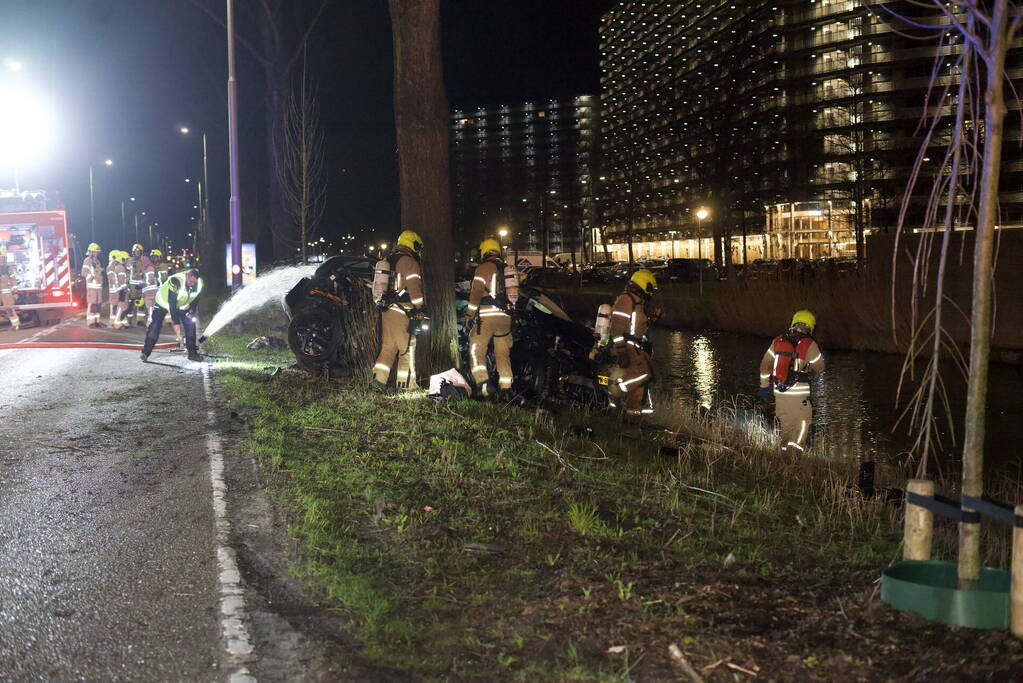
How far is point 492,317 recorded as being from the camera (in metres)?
10.9

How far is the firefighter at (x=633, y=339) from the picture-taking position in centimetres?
1076

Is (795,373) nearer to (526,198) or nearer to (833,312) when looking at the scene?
(833,312)

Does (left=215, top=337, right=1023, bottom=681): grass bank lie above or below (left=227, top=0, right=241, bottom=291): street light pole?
below

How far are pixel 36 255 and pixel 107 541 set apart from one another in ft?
65.5

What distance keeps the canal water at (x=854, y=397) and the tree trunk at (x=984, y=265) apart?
A: 2.63 meters

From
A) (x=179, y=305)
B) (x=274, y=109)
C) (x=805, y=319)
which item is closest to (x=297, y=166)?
(x=274, y=109)

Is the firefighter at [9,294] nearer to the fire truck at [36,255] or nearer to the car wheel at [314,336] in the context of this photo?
the fire truck at [36,255]

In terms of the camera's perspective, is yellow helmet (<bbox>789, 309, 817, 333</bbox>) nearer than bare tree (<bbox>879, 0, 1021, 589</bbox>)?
No

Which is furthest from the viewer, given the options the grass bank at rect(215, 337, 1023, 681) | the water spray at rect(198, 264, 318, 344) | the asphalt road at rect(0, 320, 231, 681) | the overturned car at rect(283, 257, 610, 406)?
the water spray at rect(198, 264, 318, 344)

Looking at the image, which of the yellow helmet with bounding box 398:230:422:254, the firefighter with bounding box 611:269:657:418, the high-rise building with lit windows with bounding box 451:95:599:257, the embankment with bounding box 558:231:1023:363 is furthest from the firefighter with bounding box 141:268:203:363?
the high-rise building with lit windows with bounding box 451:95:599:257

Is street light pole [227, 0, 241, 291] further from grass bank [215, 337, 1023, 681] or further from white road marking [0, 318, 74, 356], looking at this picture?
grass bank [215, 337, 1023, 681]

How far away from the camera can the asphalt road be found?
167 inches

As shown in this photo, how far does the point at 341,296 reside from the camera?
1304 centimetres

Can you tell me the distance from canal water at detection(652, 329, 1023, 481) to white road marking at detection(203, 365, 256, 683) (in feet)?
15.2
